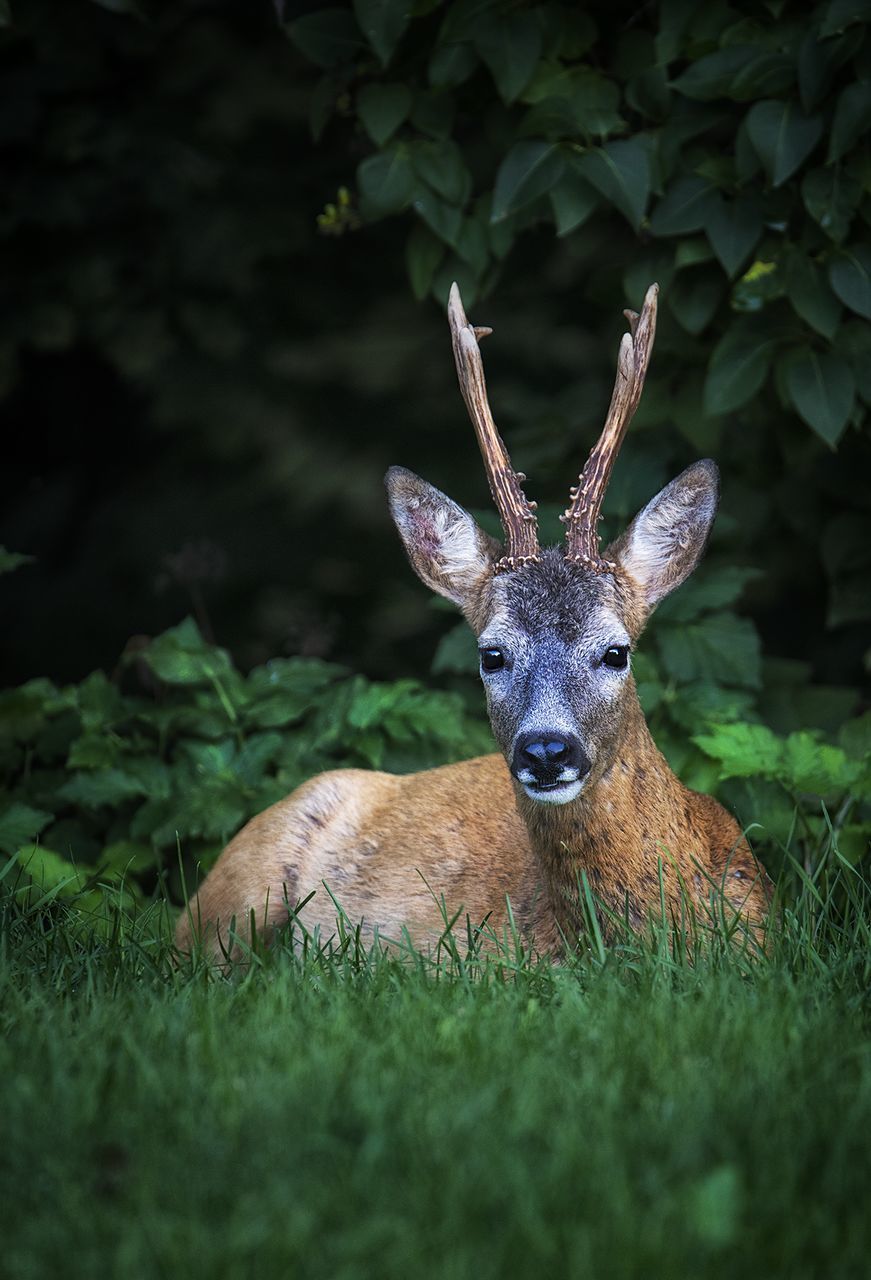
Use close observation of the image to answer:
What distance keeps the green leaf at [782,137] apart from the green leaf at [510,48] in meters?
0.57

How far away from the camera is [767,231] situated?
4215 millimetres

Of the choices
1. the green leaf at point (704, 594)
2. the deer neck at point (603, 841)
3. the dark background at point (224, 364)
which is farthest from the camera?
the dark background at point (224, 364)

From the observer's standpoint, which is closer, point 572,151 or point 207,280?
point 572,151

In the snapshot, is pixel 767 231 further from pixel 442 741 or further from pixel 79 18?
pixel 79 18

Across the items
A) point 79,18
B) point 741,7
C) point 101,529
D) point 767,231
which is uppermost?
point 79,18

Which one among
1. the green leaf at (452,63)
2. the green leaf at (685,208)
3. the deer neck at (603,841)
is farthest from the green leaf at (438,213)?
the deer neck at (603,841)

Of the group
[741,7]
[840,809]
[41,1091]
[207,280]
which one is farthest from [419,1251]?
[207,280]

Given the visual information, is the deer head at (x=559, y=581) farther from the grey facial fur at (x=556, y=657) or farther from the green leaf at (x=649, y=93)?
the green leaf at (x=649, y=93)

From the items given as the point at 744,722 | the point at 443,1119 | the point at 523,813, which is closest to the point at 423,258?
the point at 744,722

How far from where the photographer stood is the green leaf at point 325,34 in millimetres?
4180

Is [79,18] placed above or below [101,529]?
above

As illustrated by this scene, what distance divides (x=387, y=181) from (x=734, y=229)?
2.93 ft

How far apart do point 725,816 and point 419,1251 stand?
213cm

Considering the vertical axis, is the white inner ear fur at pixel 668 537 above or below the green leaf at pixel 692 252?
below
